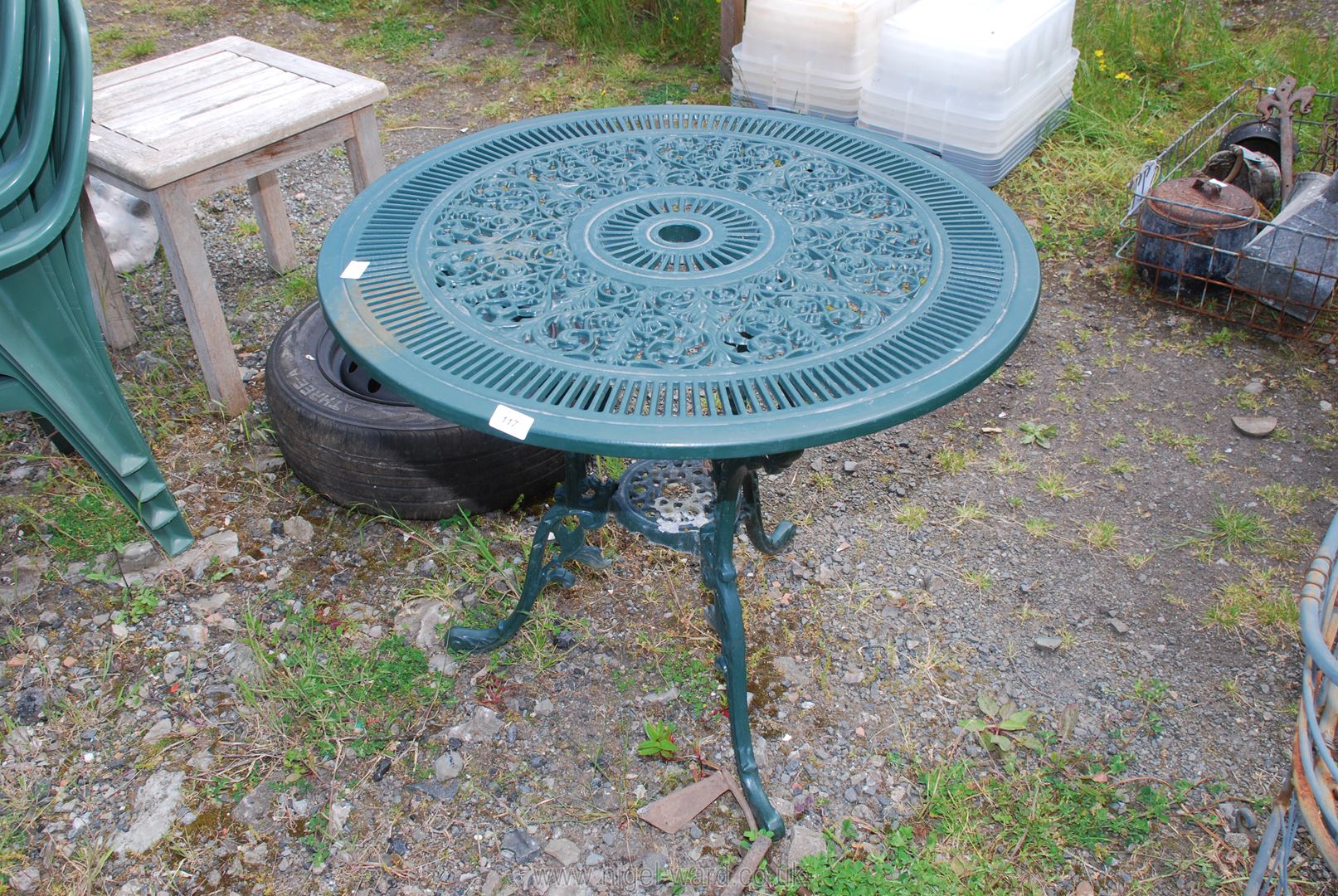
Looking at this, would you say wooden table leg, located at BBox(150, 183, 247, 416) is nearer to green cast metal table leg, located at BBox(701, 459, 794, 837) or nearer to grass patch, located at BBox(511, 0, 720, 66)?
green cast metal table leg, located at BBox(701, 459, 794, 837)

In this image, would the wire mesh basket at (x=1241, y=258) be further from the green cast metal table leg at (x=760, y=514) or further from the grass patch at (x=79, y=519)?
the grass patch at (x=79, y=519)

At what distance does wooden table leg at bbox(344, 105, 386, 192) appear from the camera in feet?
9.53

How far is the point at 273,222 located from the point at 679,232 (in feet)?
6.74

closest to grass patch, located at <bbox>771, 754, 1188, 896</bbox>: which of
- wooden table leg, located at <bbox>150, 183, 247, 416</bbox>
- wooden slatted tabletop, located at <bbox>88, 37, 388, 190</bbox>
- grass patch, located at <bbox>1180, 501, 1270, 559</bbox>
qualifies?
grass patch, located at <bbox>1180, 501, 1270, 559</bbox>

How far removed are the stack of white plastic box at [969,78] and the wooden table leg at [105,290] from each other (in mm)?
2609

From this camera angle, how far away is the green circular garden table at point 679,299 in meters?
1.45

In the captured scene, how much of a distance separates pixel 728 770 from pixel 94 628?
1450 millimetres

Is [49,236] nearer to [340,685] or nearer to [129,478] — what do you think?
[129,478]

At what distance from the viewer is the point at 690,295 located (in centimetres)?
167

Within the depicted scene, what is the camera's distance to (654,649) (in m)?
2.25

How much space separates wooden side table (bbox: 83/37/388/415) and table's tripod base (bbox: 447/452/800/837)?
3.86 feet

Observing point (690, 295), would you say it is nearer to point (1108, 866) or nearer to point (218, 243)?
point (1108, 866)

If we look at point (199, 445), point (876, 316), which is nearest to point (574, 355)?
point (876, 316)

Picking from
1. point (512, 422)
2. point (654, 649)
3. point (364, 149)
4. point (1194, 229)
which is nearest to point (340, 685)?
point (654, 649)
